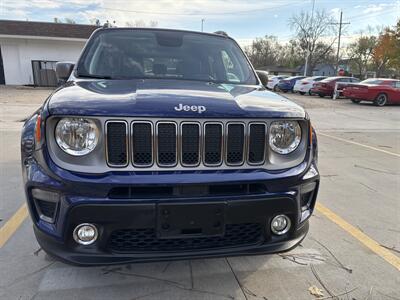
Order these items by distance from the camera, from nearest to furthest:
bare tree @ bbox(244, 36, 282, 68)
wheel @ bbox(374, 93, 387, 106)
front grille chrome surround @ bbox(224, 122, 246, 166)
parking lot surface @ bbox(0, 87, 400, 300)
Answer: front grille chrome surround @ bbox(224, 122, 246, 166)
parking lot surface @ bbox(0, 87, 400, 300)
wheel @ bbox(374, 93, 387, 106)
bare tree @ bbox(244, 36, 282, 68)

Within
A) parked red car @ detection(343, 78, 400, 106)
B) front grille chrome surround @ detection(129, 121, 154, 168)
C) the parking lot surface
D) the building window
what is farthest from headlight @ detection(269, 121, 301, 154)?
the building window

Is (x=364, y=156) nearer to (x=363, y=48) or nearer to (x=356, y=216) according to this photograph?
(x=356, y=216)

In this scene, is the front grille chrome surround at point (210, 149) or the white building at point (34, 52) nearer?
the front grille chrome surround at point (210, 149)

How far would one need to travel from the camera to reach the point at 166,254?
214 cm

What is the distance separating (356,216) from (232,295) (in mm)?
2160

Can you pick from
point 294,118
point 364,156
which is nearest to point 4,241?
point 294,118

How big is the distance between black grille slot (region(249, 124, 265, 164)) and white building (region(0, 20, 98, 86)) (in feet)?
78.1

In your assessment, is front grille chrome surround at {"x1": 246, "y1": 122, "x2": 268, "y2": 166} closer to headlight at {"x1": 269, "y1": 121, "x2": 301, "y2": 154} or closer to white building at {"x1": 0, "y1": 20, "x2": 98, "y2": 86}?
headlight at {"x1": 269, "y1": 121, "x2": 301, "y2": 154}

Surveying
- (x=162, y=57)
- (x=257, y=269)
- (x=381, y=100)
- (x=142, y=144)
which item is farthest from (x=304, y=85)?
Answer: (x=142, y=144)

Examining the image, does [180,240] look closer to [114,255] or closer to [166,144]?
[114,255]

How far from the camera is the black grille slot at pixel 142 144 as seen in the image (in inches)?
81.2

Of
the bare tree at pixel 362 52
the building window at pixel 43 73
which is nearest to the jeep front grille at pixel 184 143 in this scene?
the building window at pixel 43 73

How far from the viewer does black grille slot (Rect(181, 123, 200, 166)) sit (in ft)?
7.00

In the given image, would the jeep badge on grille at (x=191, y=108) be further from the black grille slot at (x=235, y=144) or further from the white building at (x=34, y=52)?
the white building at (x=34, y=52)
